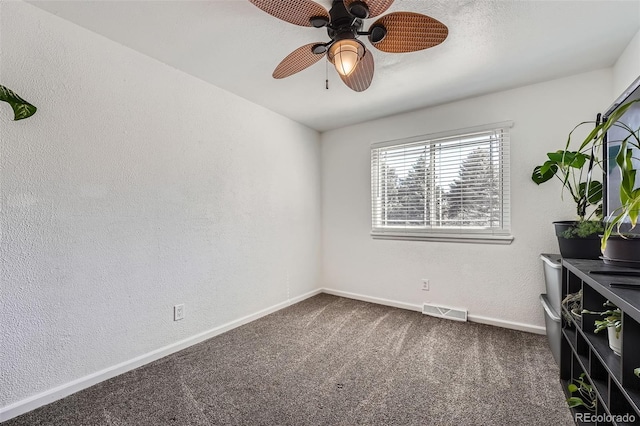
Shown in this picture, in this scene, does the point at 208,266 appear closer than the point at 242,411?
No

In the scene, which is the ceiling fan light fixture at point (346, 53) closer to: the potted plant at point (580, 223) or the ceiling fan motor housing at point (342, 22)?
the ceiling fan motor housing at point (342, 22)

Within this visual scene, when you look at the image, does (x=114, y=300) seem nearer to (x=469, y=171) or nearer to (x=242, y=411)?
(x=242, y=411)

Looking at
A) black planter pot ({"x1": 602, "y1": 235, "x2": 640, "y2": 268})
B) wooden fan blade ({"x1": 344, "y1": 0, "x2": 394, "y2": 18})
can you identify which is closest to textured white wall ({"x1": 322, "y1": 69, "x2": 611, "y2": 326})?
black planter pot ({"x1": 602, "y1": 235, "x2": 640, "y2": 268})

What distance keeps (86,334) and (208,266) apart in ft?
3.03

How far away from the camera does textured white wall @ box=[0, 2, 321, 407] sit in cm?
159

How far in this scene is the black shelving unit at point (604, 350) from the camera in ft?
2.98

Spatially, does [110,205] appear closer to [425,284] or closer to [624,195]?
[624,195]

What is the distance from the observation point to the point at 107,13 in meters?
1.68

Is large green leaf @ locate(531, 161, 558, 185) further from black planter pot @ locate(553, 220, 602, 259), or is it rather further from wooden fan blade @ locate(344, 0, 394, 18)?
Answer: wooden fan blade @ locate(344, 0, 394, 18)

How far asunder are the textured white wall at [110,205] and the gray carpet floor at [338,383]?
310 millimetres

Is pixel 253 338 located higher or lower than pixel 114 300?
lower

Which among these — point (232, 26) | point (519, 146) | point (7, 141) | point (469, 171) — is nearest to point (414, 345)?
point (469, 171)

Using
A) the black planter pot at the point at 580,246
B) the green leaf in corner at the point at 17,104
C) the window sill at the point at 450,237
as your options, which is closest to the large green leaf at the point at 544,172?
the black planter pot at the point at 580,246

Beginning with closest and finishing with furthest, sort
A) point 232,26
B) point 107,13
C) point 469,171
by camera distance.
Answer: point 107,13, point 232,26, point 469,171
